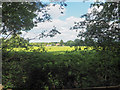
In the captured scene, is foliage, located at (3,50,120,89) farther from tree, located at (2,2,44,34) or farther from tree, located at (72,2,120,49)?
tree, located at (2,2,44,34)

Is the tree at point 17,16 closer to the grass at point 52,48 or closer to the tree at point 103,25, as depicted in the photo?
the grass at point 52,48

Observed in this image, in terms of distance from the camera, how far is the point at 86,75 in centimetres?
256

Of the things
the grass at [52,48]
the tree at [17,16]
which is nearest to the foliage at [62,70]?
the grass at [52,48]

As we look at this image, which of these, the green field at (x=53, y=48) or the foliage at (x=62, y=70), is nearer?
the foliage at (x=62, y=70)

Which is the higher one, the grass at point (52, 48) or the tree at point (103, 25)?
the tree at point (103, 25)

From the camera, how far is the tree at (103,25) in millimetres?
2641

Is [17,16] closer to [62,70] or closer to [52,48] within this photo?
[52,48]

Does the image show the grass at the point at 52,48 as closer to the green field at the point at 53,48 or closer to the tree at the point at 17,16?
the green field at the point at 53,48

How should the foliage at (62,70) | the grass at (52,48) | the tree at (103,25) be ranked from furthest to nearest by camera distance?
the grass at (52,48)
the tree at (103,25)
the foliage at (62,70)

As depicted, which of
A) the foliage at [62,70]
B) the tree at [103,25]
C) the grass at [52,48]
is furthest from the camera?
the grass at [52,48]

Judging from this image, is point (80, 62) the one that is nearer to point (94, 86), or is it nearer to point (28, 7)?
point (94, 86)

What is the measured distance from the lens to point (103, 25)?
2.74 m

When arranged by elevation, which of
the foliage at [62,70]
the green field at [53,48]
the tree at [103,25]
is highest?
the tree at [103,25]

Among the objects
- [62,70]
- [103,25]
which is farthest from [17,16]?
[103,25]
